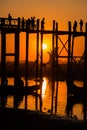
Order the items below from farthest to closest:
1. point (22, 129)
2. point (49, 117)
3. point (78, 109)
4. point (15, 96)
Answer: point (15, 96) < point (78, 109) < point (49, 117) < point (22, 129)

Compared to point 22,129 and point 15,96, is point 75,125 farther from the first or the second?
point 15,96

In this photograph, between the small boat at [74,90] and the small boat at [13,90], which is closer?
the small boat at [74,90]

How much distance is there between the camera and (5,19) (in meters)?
28.6

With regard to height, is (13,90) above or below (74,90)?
below

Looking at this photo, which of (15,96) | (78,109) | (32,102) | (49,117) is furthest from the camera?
(15,96)

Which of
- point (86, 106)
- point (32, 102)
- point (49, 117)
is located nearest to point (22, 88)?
point (32, 102)

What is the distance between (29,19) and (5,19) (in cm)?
178

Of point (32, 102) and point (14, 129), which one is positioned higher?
point (14, 129)

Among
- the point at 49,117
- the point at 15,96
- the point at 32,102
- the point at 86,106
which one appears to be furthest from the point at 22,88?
the point at 49,117

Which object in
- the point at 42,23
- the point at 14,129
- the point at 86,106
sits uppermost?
the point at 42,23

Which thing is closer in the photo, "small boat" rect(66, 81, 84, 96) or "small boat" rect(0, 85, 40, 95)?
"small boat" rect(66, 81, 84, 96)

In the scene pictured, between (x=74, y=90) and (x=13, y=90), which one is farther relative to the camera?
(x=13, y=90)

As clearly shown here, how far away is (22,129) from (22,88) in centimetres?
1974

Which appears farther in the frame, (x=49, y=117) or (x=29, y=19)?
(x=29, y=19)
